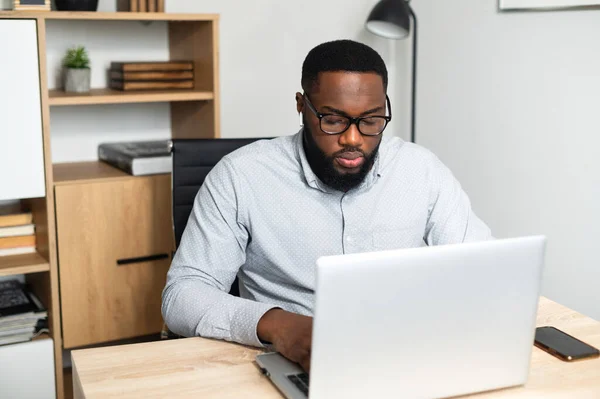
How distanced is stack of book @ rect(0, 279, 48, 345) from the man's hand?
1.41m

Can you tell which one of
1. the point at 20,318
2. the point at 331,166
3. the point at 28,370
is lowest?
the point at 28,370

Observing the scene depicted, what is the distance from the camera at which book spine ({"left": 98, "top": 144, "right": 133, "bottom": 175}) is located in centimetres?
A: 268

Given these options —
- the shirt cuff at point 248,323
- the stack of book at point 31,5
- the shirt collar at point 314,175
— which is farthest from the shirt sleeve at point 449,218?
the stack of book at point 31,5

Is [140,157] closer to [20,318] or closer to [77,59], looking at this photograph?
[77,59]

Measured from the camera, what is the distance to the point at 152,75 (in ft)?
8.98

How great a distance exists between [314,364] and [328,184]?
73cm

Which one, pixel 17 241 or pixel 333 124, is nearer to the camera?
pixel 333 124

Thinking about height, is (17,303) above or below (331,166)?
below

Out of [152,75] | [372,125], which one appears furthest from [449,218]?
[152,75]

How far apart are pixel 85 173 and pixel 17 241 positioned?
323mm

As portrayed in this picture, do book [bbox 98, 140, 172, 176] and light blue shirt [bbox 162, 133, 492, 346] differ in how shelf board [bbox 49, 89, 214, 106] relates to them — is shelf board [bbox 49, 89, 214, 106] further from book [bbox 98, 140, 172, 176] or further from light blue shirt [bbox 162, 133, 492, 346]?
light blue shirt [bbox 162, 133, 492, 346]

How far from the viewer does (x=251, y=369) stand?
137 cm

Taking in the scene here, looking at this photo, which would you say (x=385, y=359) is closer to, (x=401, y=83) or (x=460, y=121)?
(x=460, y=121)

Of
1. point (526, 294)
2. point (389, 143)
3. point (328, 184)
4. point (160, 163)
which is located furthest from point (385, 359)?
point (160, 163)
